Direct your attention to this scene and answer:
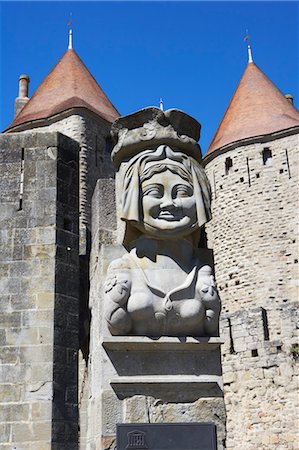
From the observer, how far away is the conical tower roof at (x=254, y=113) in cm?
2292

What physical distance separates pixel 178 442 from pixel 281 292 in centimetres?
1741

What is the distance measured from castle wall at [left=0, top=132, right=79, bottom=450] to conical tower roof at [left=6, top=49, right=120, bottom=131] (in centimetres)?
1795

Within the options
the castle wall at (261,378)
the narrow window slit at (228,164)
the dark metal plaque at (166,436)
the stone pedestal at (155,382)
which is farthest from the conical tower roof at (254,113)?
the dark metal plaque at (166,436)

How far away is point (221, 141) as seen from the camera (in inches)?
926

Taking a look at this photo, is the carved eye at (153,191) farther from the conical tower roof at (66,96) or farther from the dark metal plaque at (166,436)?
the conical tower roof at (66,96)

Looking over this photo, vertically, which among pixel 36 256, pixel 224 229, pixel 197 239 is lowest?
pixel 197 239

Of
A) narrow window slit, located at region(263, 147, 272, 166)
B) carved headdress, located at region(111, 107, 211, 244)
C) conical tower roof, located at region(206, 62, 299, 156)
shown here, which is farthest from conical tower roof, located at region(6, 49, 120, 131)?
carved headdress, located at region(111, 107, 211, 244)

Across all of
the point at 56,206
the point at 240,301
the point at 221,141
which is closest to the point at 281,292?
the point at 240,301

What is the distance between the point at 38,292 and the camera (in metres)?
5.04

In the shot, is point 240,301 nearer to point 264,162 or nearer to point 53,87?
point 264,162

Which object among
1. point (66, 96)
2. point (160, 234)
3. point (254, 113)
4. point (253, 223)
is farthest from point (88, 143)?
point (160, 234)

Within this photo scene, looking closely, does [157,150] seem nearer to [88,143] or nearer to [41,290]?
[41,290]

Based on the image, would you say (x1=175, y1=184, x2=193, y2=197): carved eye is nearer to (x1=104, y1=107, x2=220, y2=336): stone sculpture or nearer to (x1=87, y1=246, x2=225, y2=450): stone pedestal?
(x1=104, y1=107, x2=220, y2=336): stone sculpture

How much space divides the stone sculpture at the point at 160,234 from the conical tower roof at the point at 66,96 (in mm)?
19588
